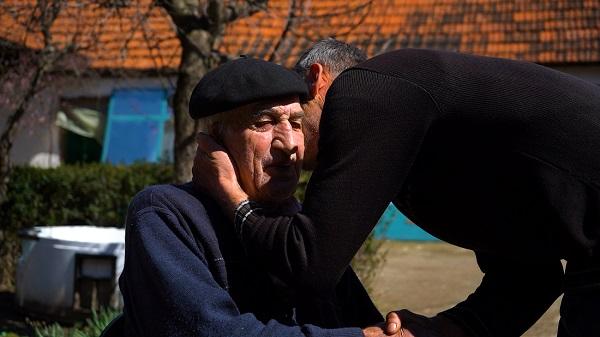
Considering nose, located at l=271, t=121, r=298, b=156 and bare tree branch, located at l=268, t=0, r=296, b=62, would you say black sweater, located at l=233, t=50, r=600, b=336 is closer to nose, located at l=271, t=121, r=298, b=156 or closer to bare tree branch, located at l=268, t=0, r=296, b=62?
nose, located at l=271, t=121, r=298, b=156

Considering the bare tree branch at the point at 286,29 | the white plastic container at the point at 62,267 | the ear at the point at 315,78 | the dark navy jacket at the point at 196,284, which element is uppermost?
the ear at the point at 315,78

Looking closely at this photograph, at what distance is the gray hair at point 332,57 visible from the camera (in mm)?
2301

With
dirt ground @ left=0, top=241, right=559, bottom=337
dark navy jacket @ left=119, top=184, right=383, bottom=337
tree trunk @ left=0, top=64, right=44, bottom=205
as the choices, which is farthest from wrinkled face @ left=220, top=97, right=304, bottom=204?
tree trunk @ left=0, top=64, right=44, bottom=205

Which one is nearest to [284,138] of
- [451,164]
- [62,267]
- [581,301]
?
[451,164]

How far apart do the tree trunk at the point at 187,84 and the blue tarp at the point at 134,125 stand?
6.42 metres

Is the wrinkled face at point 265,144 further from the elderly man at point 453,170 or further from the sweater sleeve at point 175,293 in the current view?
the sweater sleeve at point 175,293

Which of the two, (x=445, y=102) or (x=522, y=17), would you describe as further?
(x=522, y=17)

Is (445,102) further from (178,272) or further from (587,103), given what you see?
(178,272)

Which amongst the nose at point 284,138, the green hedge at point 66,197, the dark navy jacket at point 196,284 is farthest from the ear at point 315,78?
the green hedge at point 66,197

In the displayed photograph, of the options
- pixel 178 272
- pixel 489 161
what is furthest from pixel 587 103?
pixel 178 272

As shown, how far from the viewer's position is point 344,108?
1872mm

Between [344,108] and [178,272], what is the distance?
20.7 inches

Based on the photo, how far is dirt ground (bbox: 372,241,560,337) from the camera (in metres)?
6.91

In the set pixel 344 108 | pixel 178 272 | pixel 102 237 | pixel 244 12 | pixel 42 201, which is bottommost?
pixel 42 201
